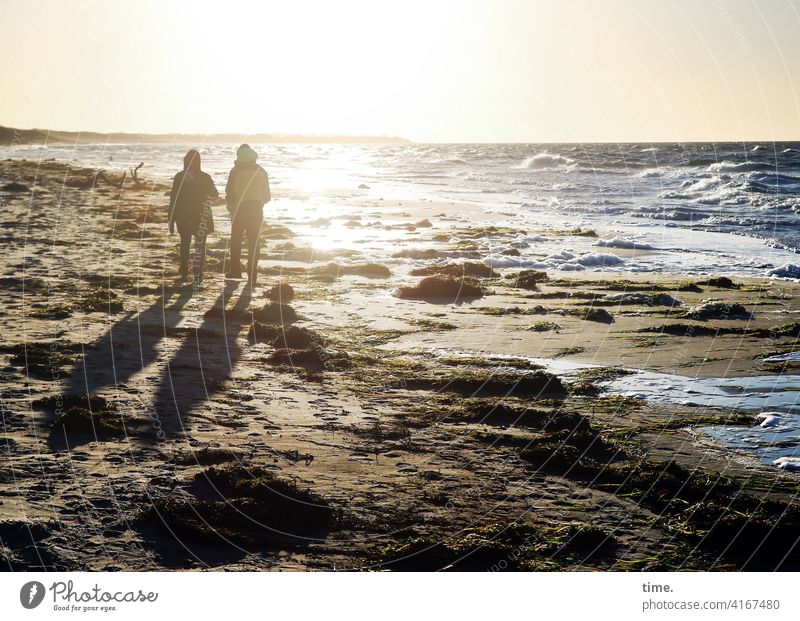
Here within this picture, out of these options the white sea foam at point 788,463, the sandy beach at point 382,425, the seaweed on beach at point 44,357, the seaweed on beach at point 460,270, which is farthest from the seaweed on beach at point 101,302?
the white sea foam at point 788,463

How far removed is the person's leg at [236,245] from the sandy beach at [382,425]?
1.60 feet

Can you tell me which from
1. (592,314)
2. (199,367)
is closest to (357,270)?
(592,314)

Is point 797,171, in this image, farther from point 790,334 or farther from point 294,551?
point 294,551

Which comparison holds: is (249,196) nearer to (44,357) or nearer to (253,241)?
(253,241)

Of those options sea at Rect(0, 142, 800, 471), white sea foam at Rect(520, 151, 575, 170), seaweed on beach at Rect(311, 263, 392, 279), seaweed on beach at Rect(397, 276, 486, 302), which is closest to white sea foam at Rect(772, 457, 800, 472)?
sea at Rect(0, 142, 800, 471)

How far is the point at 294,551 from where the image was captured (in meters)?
6.05

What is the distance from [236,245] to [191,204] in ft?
4.69

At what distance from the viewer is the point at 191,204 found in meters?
17.6

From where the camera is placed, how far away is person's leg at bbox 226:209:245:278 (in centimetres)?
1809

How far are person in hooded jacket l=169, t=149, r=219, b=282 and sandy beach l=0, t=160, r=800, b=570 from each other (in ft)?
2.93

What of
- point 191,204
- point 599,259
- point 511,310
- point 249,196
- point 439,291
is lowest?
point 511,310

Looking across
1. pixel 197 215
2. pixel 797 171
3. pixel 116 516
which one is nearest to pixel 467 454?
pixel 116 516

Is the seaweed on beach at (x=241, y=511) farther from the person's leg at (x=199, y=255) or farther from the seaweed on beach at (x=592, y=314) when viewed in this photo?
the person's leg at (x=199, y=255)

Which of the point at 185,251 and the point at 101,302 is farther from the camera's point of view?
the point at 185,251
